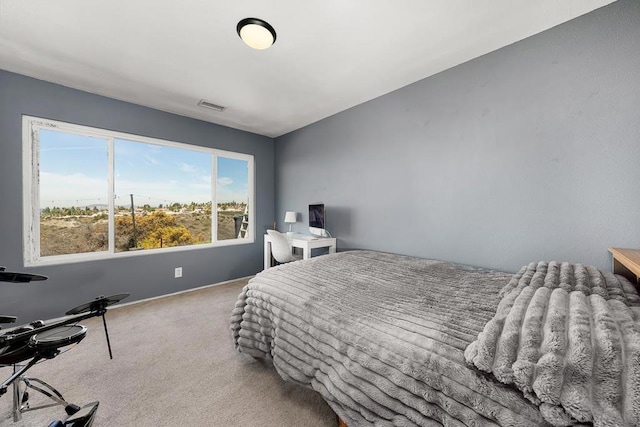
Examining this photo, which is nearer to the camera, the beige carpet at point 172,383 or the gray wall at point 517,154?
the beige carpet at point 172,383

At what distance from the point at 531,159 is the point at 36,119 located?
178 inches

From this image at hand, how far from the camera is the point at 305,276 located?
1.72m

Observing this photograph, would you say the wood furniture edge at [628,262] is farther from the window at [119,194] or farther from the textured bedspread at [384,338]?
the window at [119,194]

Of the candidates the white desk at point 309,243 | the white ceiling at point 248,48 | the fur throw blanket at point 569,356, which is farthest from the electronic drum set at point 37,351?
the white desk at point 309,243

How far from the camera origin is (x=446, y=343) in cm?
87

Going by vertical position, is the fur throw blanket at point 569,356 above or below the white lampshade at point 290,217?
below

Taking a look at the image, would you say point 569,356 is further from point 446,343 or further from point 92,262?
point 92,262

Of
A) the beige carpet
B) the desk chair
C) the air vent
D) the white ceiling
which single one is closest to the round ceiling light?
the white ceiling

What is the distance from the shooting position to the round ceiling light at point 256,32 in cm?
167

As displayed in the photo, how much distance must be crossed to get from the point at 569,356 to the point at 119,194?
3.88 m

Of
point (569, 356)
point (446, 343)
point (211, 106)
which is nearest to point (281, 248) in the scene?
point (211, 106)

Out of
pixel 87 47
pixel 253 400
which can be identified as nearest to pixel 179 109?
pixel 87 47

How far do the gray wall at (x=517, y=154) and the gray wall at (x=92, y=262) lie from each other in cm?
224

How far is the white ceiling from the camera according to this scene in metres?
1.58
